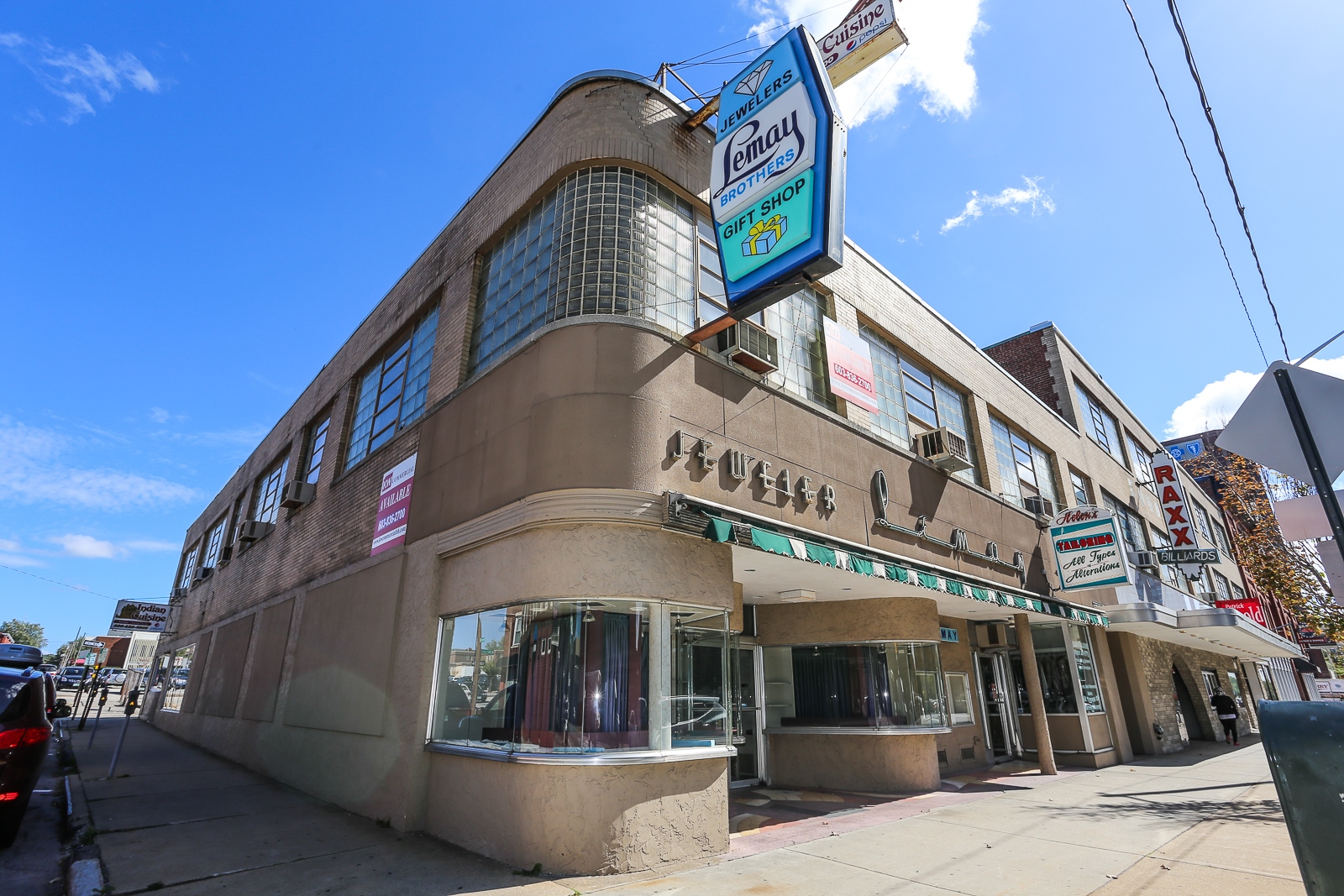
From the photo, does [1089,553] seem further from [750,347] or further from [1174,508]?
[750,347]

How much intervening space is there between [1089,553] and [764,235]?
11.1 metres

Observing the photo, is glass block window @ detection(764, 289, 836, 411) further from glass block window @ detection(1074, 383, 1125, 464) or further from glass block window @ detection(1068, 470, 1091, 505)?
glass block window @ detection(1074, 383, 1125, 464)

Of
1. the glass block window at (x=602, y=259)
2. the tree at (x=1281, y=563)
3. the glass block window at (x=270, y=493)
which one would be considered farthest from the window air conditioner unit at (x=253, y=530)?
the tree at (x=1281, y=563)

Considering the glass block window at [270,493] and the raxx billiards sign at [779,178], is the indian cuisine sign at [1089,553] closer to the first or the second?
the raxx billiards sign at [779,178]

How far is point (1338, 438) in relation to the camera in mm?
3895

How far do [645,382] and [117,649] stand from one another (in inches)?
3169

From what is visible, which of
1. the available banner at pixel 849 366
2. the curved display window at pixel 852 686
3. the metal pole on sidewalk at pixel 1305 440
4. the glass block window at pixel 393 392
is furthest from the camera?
the glass block window at pixel 393 392

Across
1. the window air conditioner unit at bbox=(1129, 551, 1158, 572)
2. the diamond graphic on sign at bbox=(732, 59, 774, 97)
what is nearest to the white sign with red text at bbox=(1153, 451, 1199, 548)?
the window air conditioner unit at bbox=(1129, 551, 1158, 572)

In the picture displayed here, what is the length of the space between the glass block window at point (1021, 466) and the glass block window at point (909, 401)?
136cm

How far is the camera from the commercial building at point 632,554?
22.7 ft

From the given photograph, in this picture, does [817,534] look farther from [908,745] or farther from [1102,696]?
[1102,696]

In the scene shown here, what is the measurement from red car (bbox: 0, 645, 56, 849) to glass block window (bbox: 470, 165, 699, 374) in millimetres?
6107

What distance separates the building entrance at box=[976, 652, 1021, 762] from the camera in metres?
15.1

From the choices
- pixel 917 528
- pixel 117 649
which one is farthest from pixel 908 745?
pixel 117 649
